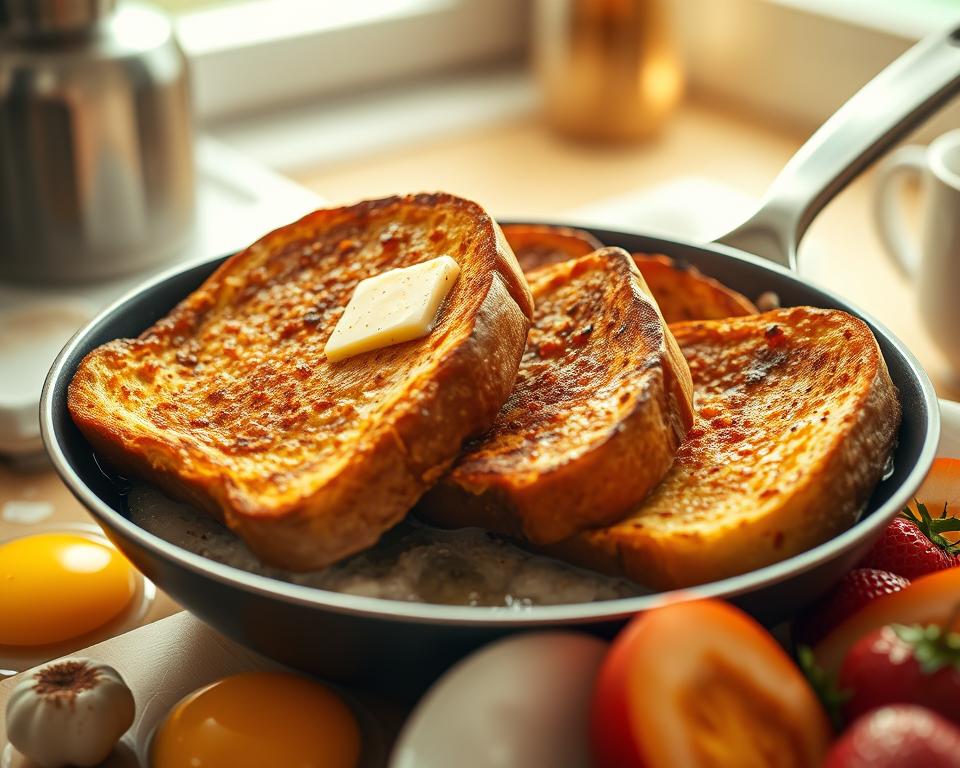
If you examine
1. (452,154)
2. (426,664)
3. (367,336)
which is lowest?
(452,154)

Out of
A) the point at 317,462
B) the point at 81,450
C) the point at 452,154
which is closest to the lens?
the point at 317,462

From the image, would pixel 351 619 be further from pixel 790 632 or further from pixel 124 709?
pixel 790 632

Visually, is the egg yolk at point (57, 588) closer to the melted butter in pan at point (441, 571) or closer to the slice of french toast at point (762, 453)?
→ the melted butter in pan at point (441, 571)

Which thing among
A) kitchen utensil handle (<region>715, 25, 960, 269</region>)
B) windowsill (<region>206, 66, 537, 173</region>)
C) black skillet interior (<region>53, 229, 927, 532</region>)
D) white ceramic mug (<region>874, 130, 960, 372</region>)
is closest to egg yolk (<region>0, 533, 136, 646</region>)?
black skillet interior (<region>53, 229, 927, 532</region>)

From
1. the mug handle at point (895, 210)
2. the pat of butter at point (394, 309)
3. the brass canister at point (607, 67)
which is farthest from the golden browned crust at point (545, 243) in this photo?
the brass canister at point (607, 67)

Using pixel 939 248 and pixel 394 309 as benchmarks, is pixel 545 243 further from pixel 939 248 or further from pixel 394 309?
pixel 939 248

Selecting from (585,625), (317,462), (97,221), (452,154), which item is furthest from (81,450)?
(452,154)

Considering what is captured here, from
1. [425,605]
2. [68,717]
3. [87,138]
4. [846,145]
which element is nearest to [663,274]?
[846,145]
